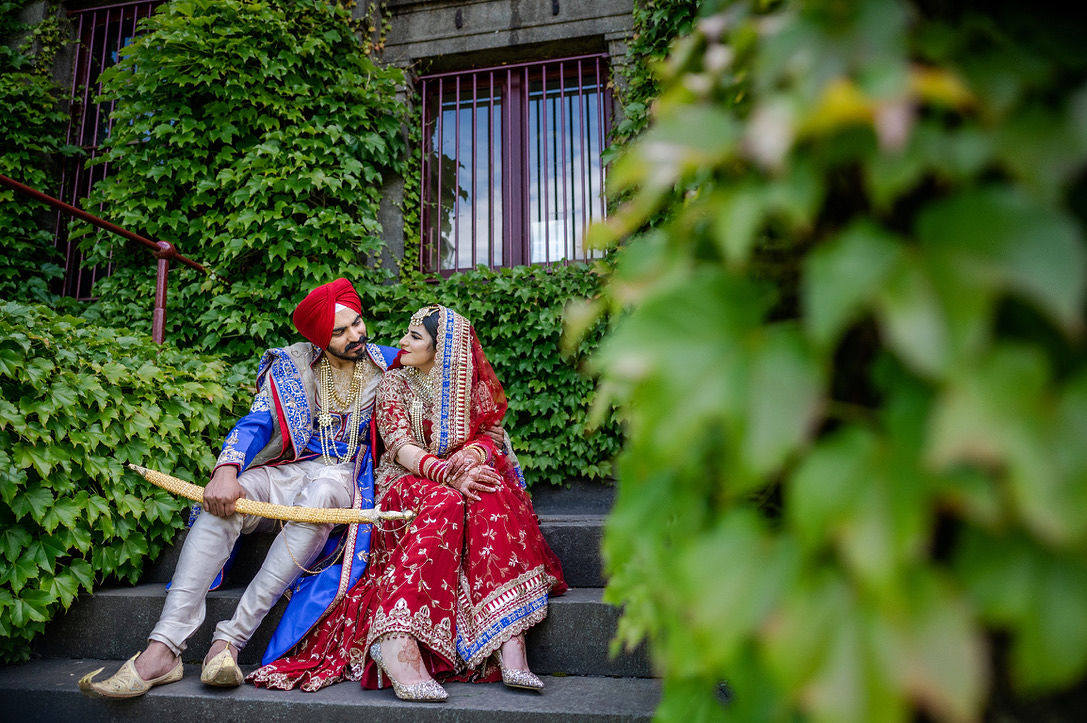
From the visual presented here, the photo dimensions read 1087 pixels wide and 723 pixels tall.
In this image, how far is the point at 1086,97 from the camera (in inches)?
19.1

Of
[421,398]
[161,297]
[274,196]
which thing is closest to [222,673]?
[421,398]

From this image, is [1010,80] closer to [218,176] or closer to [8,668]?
[8,668]

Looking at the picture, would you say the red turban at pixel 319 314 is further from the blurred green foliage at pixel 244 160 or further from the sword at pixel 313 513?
the blurred green foliage at pixel 244 160

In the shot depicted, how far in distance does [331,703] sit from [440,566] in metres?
0.56

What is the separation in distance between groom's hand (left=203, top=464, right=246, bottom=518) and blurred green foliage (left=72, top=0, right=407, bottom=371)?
2.05 metres

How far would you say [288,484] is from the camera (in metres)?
2.85

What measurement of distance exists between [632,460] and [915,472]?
32 centimetres

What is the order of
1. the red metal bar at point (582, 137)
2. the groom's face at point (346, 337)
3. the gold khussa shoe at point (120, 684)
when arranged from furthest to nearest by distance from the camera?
the red metal bar at point (582, 137), the groom's face at point (346, 337), the gold khussa shoe at point (120, 684)

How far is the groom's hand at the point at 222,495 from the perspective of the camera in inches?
98.6

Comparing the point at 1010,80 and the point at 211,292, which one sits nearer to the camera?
the point at 1010,80

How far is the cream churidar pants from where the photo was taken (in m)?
2.37

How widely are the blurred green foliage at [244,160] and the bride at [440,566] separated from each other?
1.95 m

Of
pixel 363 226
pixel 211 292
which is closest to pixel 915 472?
pixel 363 226

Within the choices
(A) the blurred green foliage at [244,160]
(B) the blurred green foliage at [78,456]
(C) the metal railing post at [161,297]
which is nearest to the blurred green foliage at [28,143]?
(A) the blurred green foliage at [244,160]
